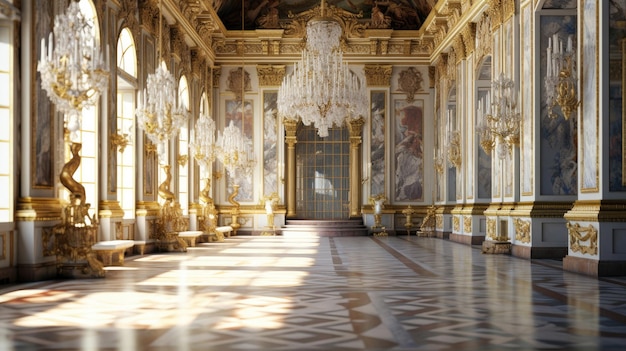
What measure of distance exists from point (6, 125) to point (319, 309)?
5.51 metres

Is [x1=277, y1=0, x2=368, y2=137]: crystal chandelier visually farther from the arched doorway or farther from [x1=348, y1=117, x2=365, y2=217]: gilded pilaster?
the arched doorway

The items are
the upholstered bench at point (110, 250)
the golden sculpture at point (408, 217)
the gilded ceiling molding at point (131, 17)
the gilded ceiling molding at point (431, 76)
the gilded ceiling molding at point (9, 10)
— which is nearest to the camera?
the gilded ceiling molding at point (9, 10)

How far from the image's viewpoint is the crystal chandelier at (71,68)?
31.1 feet

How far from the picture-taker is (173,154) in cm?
1944

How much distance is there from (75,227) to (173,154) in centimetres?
881

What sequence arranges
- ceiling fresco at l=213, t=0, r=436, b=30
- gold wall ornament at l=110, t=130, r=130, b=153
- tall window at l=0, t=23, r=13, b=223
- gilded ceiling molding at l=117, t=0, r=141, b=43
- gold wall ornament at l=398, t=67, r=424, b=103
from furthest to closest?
ceiling fresco at l=213, t=0, r=436, b=30 < gold wall ornament at l=398, t=67, r=424, b=103 < gilded ceiling molding at l=117, t=0, r=141, b=43 < gold wall ornament at l=110, t=130, r=130, b=153 < tall window at l=0, t=23, r=13, b=223

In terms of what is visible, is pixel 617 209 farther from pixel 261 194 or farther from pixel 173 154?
pixel 261 194

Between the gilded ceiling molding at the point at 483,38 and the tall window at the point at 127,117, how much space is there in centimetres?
865

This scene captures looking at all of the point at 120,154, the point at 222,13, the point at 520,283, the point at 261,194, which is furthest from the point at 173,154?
the point at 520,283

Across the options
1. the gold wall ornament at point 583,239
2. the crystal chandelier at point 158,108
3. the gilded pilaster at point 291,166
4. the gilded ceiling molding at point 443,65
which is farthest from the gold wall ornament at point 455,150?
the crystal chandelier at point 158,108

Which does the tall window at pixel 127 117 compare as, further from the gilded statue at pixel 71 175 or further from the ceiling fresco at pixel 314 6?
the ceiling fresco at pixel 314 6

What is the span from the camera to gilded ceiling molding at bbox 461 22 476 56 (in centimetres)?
1997

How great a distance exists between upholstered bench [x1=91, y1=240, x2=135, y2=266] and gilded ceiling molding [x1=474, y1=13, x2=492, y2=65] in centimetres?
1036

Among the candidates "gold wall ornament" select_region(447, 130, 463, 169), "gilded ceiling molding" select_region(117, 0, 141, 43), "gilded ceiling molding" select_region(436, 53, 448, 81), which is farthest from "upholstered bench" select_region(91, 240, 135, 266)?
"gilded ceiling molding" select_region(436, 53, 448, 81)
